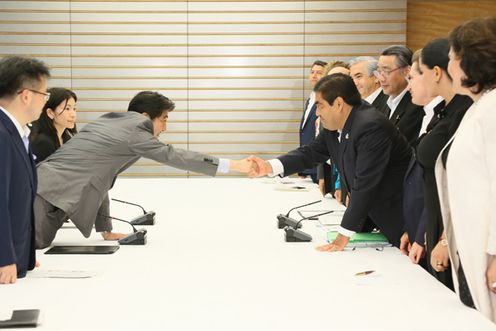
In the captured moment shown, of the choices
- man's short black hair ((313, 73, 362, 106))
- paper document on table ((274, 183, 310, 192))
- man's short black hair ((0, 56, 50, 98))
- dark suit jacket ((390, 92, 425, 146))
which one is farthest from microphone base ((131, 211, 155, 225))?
paper document on table ((274, 183, 310, 192))

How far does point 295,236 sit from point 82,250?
93 cm

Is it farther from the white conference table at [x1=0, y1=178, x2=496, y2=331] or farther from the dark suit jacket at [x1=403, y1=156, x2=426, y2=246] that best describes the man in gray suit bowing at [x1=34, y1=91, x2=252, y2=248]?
the dark suit jacket at [x1=403, y1=156, x2=426, y2=246]

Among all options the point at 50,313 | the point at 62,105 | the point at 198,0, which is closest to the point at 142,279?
the point at 50,313

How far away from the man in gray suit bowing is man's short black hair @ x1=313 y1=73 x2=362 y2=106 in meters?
0.72

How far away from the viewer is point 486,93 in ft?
6.95

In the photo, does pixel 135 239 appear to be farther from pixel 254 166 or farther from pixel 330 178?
pixel 330 178

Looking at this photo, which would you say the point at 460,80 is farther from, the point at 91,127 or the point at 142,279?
the point at 91,127

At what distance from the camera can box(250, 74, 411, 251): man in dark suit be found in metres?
2.87

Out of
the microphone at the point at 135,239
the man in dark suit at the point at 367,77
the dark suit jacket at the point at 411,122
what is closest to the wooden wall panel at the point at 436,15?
the man in dark suit at the point at 367,77

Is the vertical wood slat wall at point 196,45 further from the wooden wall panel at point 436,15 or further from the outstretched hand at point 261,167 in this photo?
the outstretched hand at point 261,167

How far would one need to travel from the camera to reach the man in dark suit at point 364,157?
9.41ft

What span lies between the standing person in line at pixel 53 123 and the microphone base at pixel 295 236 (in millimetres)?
1867

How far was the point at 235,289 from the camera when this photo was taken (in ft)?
7.19

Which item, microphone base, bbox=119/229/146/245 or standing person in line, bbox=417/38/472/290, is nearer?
standing person in line, bbox=417/38/472/290
